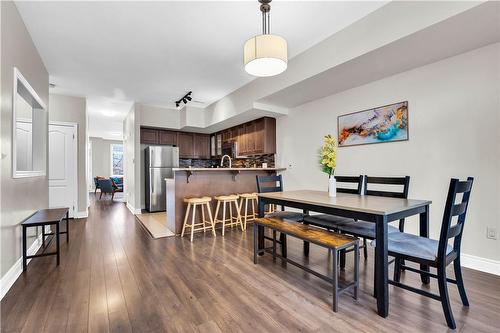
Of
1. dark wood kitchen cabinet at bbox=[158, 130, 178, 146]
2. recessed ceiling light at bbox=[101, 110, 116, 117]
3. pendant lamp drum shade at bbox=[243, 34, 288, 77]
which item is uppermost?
recessed ceiling light at bbox=[101, 110, 116, 117]

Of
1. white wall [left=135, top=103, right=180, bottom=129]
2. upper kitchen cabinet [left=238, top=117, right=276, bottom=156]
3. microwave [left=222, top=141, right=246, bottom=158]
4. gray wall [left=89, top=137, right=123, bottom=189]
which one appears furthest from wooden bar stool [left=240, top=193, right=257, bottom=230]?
gray wall [left=89, top=137, right=123, bottom=189]

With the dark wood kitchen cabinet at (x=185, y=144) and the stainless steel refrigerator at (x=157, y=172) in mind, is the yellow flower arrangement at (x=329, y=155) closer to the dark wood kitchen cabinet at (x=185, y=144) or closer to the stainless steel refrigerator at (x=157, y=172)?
the stainless steel refrigerator at (x=157, y=172)

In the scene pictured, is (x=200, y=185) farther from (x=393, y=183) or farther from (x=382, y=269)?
(x=382, y=269)

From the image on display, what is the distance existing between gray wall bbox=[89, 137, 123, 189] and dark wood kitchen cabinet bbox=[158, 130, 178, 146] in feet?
23.0

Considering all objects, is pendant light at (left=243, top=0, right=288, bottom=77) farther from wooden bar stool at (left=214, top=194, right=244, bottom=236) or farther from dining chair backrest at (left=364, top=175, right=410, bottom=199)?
wooden bar stool at (left=214, top=194, right=244, bottom=236)

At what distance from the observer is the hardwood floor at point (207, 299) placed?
5.33 feet

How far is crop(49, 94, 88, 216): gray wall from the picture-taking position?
5.08 m

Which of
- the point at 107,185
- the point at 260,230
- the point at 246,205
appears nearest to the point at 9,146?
the point at 260,230

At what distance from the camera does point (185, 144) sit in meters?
7.03

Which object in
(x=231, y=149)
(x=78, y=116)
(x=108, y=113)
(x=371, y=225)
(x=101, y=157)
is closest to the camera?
(x=371, y=225)

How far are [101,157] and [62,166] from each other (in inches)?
298

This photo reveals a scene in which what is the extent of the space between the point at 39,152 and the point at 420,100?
207 inches

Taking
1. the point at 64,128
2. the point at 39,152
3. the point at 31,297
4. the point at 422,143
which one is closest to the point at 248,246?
the point at 31,297

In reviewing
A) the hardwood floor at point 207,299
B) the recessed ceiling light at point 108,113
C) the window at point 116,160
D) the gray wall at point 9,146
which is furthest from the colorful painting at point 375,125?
the window at point 116,160
